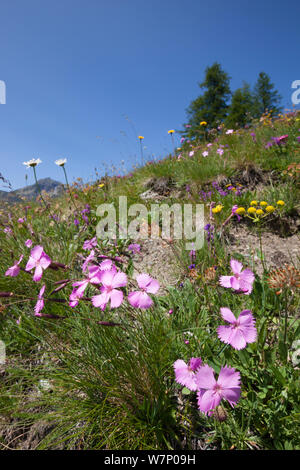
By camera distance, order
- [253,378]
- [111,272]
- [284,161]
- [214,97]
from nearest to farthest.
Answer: [111,272] < [253,378] < [284,161] < [214,97]

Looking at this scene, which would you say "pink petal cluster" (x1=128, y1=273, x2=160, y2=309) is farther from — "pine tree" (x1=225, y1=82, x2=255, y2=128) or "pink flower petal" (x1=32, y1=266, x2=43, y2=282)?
"pine tree" (x1=225, y1=82, x2=255, y2=128)

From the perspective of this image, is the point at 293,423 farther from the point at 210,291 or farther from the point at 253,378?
the point at 210,291

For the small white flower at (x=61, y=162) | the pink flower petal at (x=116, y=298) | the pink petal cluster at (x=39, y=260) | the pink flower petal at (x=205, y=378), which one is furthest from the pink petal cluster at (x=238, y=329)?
the small white flower at (x=61, y=162)

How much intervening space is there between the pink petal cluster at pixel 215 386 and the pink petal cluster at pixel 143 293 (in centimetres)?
30

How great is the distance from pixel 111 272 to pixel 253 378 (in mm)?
1002

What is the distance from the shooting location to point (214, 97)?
23.5 m

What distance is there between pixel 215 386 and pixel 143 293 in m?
0.43

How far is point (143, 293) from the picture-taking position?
2.88 feet

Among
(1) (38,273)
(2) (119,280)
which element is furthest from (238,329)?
(1) (38,273)

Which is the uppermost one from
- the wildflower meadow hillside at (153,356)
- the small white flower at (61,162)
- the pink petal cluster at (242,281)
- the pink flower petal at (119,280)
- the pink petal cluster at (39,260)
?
the small white flower at (61,162)

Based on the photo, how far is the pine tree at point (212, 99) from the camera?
2291 centimetres

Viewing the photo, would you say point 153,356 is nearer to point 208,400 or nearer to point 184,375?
point 184,375

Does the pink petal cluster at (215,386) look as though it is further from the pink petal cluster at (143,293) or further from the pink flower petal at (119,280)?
the pink flower petal at (119,280)

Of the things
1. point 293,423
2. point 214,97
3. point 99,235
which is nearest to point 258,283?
point 293,423
